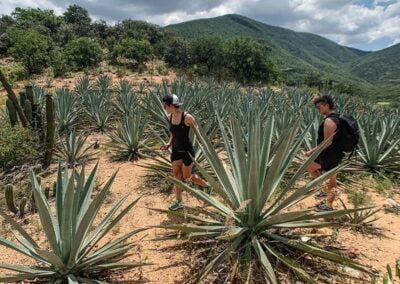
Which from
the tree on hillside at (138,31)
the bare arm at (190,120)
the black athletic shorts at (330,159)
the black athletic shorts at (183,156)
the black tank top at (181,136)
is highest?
the tree on hillside at (138,31)

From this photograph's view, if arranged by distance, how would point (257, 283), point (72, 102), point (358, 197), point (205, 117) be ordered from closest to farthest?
point (257, 283) < point (358, 197) < point (205, 117) < point (72, 102)

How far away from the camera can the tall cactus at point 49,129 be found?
6524mm

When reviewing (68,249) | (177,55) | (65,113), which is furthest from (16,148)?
(177,55)

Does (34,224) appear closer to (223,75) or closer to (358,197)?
(358,197)

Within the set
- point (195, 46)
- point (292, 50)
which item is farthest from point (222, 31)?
point (195, 46)

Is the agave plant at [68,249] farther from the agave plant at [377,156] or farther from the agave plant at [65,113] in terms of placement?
the agave plant at [65,113]

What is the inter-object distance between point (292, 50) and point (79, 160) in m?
181

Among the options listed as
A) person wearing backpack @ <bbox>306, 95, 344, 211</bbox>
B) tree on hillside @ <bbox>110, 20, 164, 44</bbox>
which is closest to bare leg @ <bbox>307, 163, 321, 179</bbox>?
person wearing backpack @ <bbox>306, 95, 344, 211</bbox>

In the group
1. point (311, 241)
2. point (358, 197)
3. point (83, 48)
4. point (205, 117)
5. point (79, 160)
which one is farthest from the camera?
point (83, 48)

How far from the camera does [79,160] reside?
24.0ft

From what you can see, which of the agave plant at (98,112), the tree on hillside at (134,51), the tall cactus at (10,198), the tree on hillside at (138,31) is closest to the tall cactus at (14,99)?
the agave plant at (98,112)

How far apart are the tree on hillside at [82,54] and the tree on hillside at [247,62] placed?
38.9 feet

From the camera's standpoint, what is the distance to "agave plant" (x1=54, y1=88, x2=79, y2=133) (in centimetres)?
948

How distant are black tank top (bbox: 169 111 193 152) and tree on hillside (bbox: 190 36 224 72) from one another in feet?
98.6
